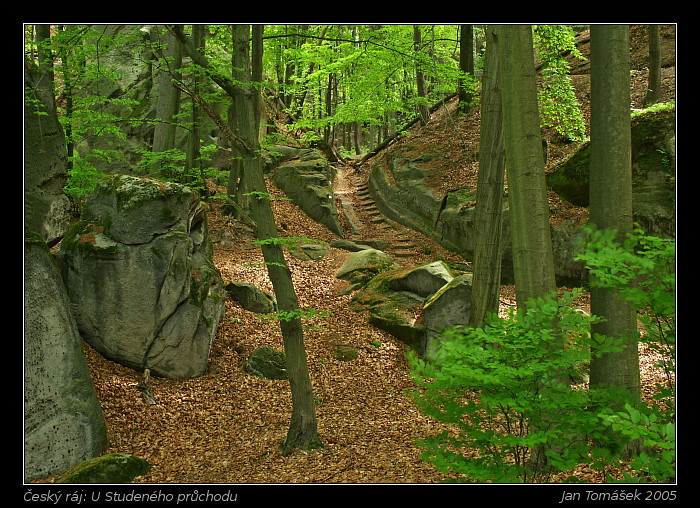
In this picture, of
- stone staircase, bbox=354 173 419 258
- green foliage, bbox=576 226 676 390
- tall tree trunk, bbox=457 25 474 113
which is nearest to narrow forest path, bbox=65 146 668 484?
green foliage, bbox=576 226 676 390

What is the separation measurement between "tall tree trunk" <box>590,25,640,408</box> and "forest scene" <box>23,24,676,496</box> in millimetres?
22

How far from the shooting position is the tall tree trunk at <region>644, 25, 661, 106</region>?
12.3 meters

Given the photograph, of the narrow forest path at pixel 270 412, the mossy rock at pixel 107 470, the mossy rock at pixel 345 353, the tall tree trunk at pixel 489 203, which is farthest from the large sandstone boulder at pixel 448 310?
the mossy rock at pixel 107 470

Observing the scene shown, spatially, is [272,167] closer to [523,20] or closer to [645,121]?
[645,121]

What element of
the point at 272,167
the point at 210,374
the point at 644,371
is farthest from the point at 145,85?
the point at 644,371

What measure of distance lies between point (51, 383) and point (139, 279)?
7.40 feet

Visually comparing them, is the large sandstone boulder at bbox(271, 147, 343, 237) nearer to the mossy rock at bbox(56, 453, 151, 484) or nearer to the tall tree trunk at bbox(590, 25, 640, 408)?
the mossy rock at bbox(56, 453, 151, 484)

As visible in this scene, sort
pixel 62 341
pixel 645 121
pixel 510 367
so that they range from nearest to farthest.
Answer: pixel 510 367, pixel 62 341, pixel 645 121

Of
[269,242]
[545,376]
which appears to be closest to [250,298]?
[269,242]

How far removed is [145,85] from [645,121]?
15464 millimetres

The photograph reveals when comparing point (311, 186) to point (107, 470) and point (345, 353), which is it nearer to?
point (345, 353)

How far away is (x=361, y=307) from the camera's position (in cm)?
1070

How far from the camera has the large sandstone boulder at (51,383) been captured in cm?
554

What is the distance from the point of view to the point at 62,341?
5895 millimetres
